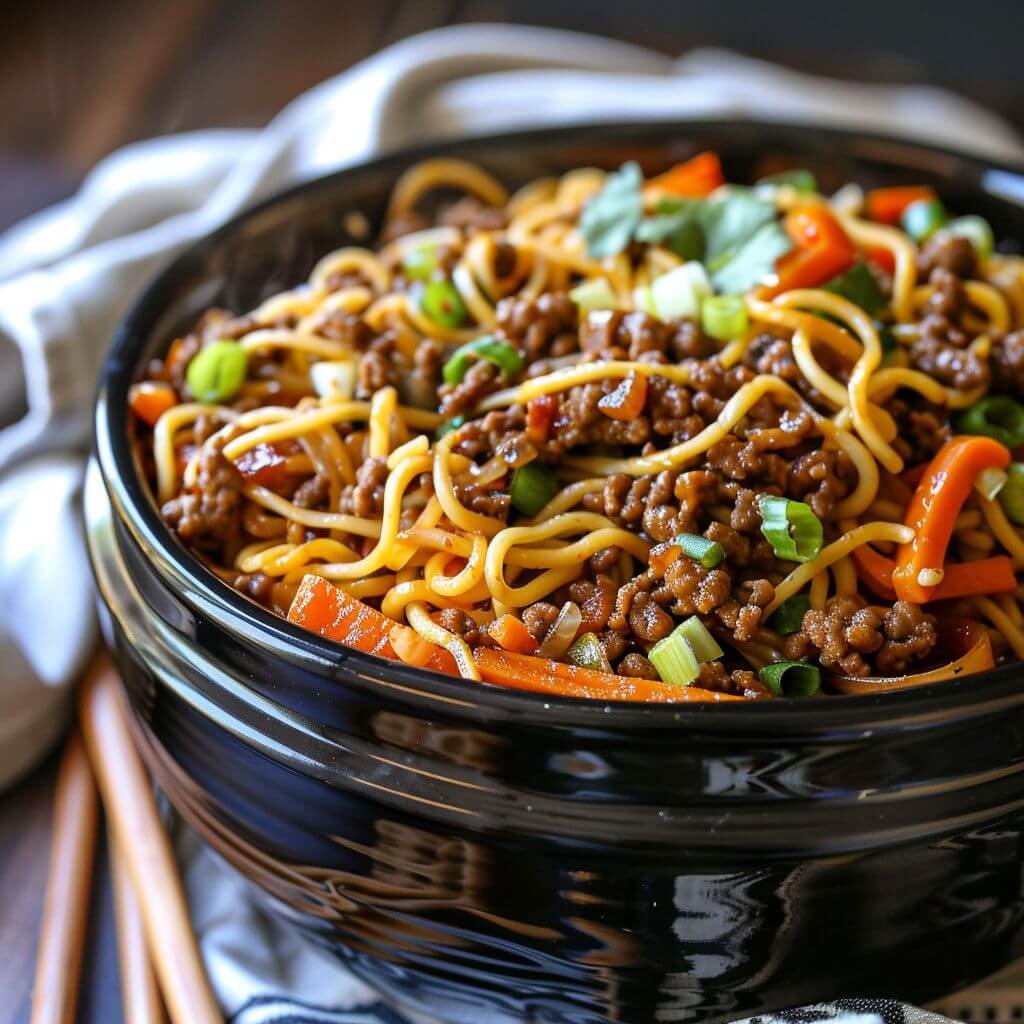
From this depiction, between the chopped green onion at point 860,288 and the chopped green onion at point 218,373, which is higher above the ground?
the chopped green onion at point 218,373

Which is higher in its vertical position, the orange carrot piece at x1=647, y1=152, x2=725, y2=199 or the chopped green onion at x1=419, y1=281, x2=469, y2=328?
the chopped green onion at x1=419, y1=281, x2=469, y2=328

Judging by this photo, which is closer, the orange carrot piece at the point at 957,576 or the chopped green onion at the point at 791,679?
the chopped green onion at the point at 791,679

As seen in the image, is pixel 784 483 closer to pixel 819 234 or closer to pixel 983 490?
pixel 983 490

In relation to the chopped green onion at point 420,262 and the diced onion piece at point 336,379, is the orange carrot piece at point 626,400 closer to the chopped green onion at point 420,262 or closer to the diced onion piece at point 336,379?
the diced onion piece at point 336,379

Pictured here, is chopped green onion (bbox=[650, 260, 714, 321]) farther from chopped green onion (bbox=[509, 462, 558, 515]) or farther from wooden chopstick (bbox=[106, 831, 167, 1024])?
wooden chopstick (bbox=[106, 831, 167, 1024])

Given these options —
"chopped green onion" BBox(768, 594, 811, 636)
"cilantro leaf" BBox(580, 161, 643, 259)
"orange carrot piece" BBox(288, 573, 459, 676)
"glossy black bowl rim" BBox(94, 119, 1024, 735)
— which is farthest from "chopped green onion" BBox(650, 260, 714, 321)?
"glossy black bowl rim" BBox(94, 119, 1024, 735)

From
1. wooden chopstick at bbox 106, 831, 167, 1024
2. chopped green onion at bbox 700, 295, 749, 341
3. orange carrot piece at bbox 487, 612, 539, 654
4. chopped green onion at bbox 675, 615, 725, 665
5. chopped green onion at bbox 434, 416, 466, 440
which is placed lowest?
wooden chopstick at bbox 106, 831, 167, 1024

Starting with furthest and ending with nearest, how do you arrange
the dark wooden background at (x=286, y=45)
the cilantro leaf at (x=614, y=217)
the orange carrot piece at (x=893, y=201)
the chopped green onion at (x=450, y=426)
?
1. the dark wooden background at (x=286, y=45)
2. the orange carrot piece at (x=893, y=201)
3. the cilantro leaf at (x=614, y=217)
4. the chopped green onion at (x=450, y=426)

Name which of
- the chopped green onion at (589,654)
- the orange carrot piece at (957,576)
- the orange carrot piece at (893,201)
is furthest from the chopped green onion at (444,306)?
the orange carrot piece at (893,201)
